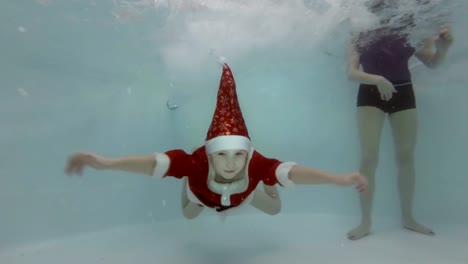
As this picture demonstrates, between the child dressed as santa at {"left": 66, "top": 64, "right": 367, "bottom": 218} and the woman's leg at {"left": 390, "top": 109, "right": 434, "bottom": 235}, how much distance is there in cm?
279

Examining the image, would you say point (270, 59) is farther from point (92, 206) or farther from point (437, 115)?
point (92, 206)

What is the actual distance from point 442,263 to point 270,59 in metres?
5.90

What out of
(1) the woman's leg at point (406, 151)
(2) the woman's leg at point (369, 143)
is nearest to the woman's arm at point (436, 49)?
(1) the woman's leg at point (406, 151)

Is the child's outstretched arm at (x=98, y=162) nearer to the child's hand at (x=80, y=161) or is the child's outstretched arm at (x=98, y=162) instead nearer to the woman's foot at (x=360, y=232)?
the child's hand at (x=80, y=161)

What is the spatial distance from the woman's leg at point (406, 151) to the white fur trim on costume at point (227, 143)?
Result: 9.92 feet

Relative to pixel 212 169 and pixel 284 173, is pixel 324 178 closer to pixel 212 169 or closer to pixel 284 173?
pixel 284 173

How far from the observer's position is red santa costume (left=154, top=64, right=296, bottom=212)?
3.57 metres

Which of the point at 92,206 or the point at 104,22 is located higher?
the point at 104,22

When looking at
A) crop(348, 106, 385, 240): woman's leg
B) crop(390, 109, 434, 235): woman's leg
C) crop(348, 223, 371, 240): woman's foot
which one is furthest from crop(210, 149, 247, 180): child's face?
crop(390, 109, 434, 235): woman's leg

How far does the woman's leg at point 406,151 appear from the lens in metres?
5.63

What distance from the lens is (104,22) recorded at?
704cm

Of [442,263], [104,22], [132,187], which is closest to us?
[442,263]

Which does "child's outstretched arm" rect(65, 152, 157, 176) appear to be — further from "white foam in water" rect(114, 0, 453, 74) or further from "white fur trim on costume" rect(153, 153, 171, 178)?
"white foam in water" rect(114, 0, 453, 74)

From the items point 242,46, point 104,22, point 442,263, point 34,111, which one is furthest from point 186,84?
point 442,263
